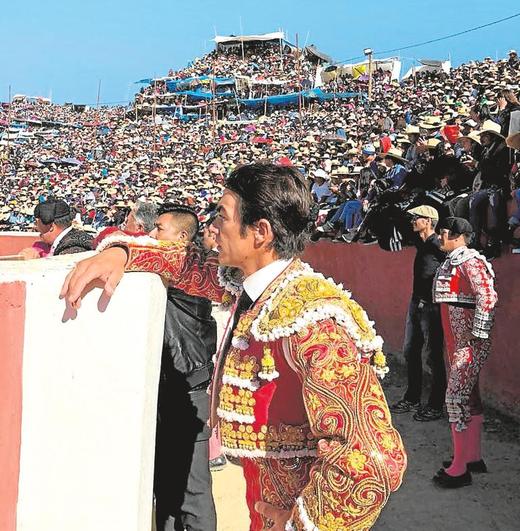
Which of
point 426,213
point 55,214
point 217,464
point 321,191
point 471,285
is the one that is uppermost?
point 321,191

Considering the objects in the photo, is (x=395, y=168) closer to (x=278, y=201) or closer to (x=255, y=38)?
(x=278, y=201)

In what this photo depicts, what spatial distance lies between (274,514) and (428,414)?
12.3 feet

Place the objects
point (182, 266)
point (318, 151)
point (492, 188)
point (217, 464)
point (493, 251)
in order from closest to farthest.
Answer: point (182, 266), point (217, 464), point (493, 251), point (492, 188), point (318, 151)

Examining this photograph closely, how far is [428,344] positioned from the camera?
199 inches

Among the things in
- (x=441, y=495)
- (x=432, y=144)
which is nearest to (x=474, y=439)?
(x=441, y=495)

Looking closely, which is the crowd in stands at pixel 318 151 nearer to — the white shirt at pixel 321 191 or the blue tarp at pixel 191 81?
the white shirt at pixel 321 191

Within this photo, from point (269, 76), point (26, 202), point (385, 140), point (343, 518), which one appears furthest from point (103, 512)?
point (269, 76)

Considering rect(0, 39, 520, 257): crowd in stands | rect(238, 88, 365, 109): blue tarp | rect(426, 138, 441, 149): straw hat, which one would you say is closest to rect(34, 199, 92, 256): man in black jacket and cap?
rect(0, 39, 520, 257): crowd in stands

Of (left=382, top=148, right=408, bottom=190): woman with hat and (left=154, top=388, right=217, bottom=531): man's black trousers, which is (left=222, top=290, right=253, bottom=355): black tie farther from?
(left=382, top=148, right=408, bottom=190): woman with hat

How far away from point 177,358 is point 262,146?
99.0 ft

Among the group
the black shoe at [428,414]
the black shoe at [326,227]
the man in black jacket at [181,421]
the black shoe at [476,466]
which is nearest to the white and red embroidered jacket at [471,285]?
the black shoe at [476,466]

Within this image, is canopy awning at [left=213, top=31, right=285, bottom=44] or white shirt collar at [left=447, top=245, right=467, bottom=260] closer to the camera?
white shirt collar at [left=447, top=245, right=467, bottom=260]

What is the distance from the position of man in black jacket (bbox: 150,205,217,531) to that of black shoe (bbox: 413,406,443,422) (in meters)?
2.60

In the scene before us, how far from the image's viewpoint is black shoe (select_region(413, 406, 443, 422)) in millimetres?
5001
